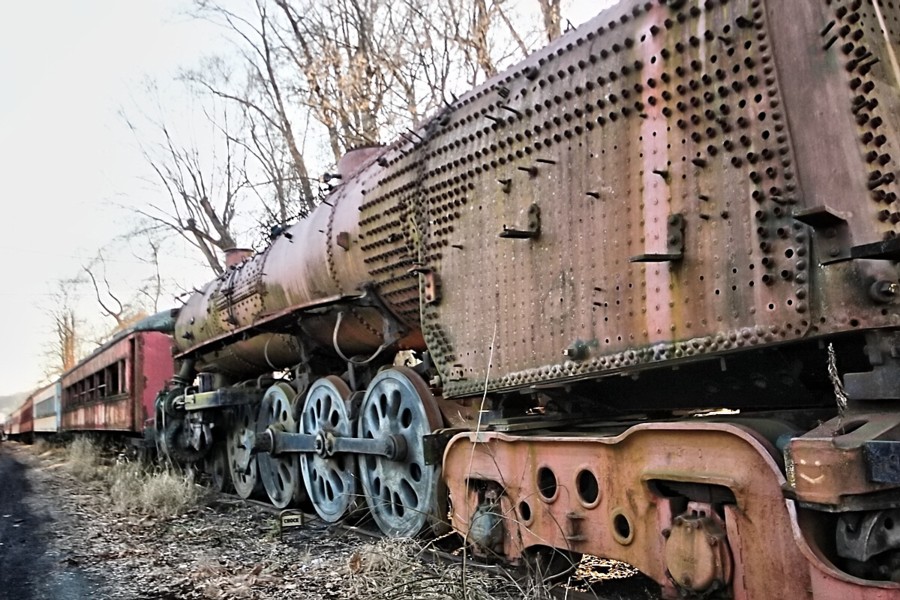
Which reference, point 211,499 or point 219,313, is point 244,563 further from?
point 219,313

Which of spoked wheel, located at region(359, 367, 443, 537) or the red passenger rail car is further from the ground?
the red passenger rail car

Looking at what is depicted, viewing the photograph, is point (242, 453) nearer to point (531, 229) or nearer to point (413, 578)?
point (413, 578)

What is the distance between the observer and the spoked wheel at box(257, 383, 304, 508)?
7.12m

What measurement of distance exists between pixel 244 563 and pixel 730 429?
3.75 metres

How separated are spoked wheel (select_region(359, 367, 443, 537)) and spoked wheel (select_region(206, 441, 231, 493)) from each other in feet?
14.4

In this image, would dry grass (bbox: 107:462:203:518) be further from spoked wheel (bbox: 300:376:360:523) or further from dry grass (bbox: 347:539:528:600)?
dry grass (bbox: 347:539:528:600)

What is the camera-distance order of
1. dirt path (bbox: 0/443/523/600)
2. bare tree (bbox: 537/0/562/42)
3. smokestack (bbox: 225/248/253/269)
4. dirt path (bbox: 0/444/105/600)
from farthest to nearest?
bare tree (bbox: 537/0/562/42), smokestack (bbox: 225/248/253/269), dirt path (bbox: 0/444/105/600), dirt path (bbox: 0/443/523/600)

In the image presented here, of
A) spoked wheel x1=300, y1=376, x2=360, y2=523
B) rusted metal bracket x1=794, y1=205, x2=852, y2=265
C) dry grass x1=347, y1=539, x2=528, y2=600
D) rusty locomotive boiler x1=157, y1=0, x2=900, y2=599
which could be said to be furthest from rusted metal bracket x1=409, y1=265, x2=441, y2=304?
rusted metal bracket x1=794, y1=205, x2=852, y2=265

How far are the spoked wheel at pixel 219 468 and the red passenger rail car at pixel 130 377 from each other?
7.85 feet

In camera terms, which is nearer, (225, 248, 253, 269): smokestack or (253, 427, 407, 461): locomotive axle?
(253, 427, 407, 461): locomotive axle

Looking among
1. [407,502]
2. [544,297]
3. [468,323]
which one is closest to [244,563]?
[407,502]

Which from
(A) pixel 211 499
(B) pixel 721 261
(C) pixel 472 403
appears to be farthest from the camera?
(A) pixel 211 499

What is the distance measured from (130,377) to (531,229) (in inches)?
395

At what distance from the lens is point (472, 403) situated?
4.69 metres
